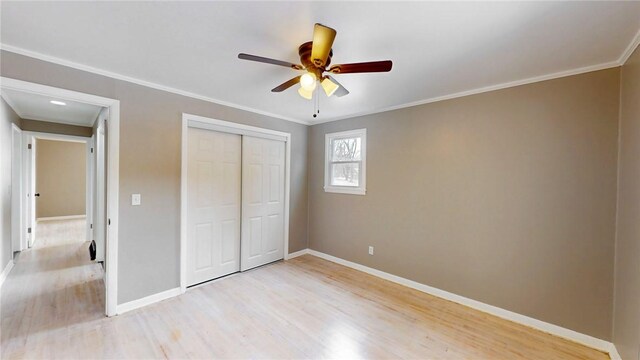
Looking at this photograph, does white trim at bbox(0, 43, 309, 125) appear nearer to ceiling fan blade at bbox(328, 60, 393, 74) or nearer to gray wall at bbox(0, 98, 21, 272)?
gray wall at bbox(0, 98, 21, 272)

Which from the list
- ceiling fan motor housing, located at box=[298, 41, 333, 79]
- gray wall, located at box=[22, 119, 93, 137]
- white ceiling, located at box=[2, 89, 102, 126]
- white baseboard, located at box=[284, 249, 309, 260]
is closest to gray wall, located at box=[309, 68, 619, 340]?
white baseboard, located at box=[284, 249, 309, 260]

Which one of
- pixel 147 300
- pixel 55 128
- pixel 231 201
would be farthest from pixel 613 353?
pixel 55 128

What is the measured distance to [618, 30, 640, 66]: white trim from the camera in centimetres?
172

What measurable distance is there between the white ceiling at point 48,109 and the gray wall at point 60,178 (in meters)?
4.32

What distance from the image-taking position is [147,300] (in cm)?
272

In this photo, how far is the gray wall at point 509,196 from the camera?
2.17 meters

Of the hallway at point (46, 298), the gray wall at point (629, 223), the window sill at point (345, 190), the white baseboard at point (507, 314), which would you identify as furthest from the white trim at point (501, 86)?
the hallway at point (46, 298)

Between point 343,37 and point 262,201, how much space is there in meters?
2.79

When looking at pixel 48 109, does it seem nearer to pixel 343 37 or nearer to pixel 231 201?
pixel 231 201

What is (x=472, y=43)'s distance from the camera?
6.00 ft

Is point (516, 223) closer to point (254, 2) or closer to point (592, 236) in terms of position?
point (592, 236)

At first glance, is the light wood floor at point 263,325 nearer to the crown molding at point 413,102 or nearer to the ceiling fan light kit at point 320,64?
the ceiling fan light kit at point 320,64

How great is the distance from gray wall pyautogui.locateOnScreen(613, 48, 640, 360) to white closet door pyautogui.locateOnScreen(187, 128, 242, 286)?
388 centimetres

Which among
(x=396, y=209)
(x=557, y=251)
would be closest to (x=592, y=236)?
(x=557, y=251)
